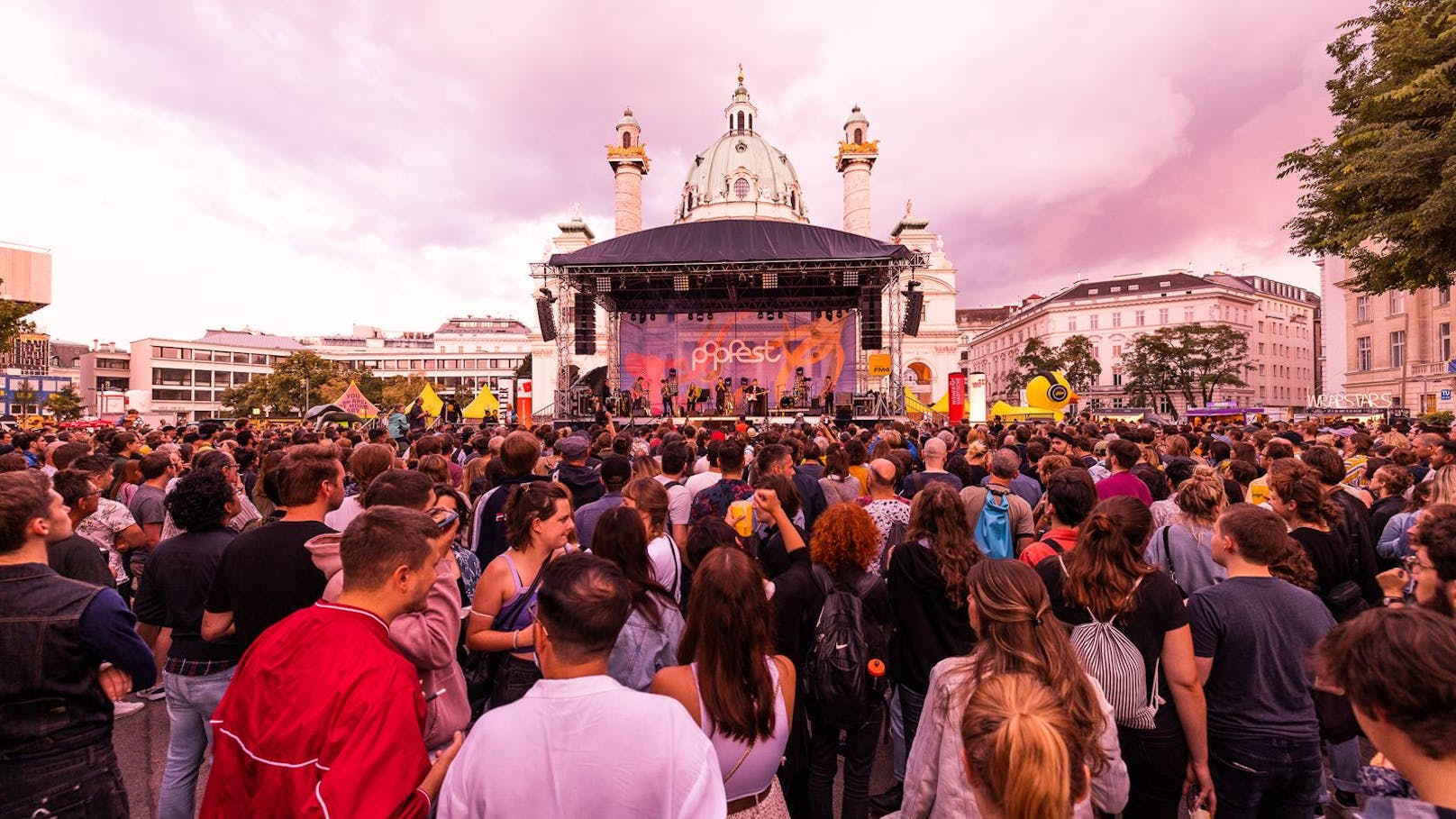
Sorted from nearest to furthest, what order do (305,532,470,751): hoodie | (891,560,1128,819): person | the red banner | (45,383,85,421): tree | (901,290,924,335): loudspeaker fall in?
(891,560,1128,819): person < (305,532,470,751): hoodie < the red banner < (901,290,924,335): loudspeaker < (45,383,85,421): tree

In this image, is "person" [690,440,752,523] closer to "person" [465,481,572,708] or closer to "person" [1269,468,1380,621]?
"person" [465,481,572,708]

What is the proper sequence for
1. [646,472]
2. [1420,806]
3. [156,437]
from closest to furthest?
[1420,806] < [646,472] < [156,437]

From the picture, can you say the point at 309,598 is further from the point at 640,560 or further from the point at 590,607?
the point at 590,607

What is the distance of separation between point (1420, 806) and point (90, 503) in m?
5.97

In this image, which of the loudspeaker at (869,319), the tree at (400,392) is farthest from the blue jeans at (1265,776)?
the tree at (400,392)

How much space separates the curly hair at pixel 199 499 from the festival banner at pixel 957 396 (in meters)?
20.7

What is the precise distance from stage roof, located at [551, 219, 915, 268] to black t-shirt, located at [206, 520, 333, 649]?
19705 mm

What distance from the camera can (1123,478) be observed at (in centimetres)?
526

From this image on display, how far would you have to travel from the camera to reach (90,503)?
3.95m

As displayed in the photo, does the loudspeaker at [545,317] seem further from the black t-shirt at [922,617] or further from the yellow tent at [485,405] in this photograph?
the black t-shirt at [922,617]

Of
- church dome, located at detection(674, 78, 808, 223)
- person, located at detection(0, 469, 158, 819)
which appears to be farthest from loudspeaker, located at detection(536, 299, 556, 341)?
church dome, located at detection(674, 78, 808, 223)

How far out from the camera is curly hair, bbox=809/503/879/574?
3.28 metres

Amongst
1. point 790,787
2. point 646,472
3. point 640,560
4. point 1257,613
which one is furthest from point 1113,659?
point 646,472

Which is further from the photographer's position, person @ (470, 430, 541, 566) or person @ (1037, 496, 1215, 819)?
person @ (470, 430, 541, 566)
